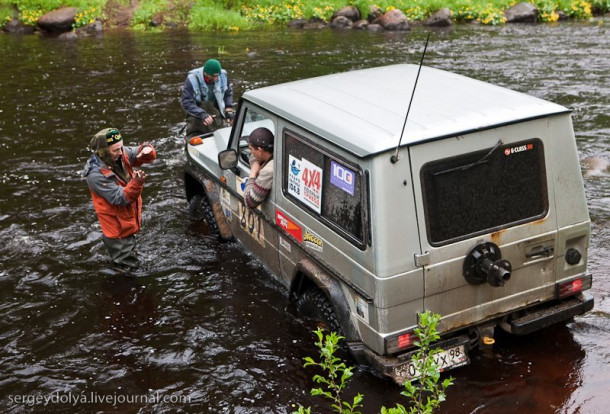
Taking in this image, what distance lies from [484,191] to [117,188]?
353 cm

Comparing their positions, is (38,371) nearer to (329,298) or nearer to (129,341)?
(129,341)

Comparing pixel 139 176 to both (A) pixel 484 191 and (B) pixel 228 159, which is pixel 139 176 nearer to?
(B) pixel 228 159

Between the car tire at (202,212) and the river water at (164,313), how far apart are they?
135mm

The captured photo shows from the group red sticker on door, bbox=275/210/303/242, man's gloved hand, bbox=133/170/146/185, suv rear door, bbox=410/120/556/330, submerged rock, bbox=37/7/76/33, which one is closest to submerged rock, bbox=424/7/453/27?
submerged rock, bbox=37/7/76/33

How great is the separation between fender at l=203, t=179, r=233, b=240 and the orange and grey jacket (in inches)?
31.5

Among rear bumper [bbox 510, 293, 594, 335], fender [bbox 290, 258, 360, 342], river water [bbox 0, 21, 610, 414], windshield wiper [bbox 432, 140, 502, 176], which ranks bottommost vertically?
river water [bbox 0, 21, 610, 414]

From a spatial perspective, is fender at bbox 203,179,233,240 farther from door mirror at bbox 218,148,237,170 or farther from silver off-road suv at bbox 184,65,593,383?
silver off-road suv at bbox 184,65,593,383

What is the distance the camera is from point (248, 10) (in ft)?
80.6

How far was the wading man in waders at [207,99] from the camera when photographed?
934 cm

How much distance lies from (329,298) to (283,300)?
58.0 inches

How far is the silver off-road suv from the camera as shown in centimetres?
497

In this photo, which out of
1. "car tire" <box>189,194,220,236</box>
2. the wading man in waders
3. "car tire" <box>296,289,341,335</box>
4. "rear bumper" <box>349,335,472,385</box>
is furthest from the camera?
the wading man in waders

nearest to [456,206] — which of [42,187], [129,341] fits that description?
[129,341]

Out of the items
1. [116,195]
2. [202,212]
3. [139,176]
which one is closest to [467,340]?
[139,176]
